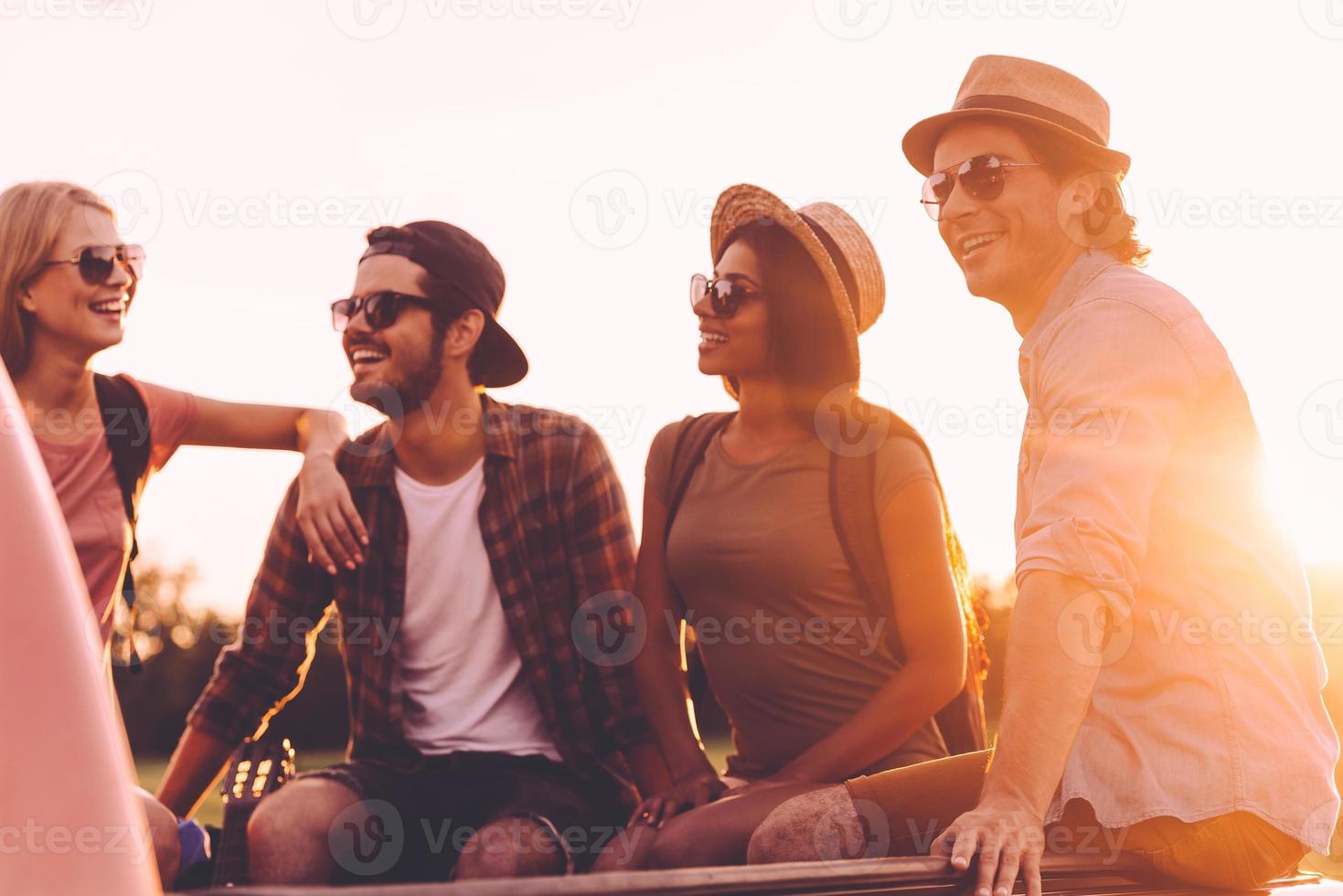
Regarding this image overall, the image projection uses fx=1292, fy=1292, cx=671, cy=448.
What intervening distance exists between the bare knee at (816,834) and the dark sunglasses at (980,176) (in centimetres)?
121

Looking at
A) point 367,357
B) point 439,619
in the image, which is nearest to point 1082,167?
point 439,619

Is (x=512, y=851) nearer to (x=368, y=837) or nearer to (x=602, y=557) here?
(x=368, y=837)

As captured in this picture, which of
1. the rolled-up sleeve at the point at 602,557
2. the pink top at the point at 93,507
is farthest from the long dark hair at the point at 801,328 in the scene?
the pink top at the point at 93,507

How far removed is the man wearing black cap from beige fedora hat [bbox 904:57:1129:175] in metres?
1.53

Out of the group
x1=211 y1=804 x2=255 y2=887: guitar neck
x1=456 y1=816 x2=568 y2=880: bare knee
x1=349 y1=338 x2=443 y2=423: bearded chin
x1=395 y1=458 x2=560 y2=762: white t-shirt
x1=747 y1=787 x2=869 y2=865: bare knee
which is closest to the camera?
x1=747 y1=787 x2=869 y2=865: bare knee

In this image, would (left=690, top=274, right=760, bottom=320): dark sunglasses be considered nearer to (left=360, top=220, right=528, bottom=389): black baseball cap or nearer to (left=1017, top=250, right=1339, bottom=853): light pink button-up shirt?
(left=360, top=220, right=528, bottom=389): black baseball cap

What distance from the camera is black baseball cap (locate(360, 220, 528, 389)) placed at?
3820mm

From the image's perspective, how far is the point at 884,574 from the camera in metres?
3.20

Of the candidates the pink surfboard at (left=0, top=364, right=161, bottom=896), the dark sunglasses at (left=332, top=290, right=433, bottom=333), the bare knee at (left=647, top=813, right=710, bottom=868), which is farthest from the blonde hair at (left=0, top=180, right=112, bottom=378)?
the pink surfboard at (left=0, top=364, right=161, bottom=896)

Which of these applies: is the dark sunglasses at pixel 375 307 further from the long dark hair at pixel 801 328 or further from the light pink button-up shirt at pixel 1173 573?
the light pink button-up shirt at pixel 1173 573

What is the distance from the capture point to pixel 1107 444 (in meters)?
2.06

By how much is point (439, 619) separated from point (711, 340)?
3.46 ft

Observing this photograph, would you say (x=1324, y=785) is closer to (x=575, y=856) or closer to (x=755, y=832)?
(x=755, y=832)

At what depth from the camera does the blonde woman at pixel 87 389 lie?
10.0 feet
